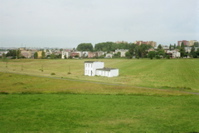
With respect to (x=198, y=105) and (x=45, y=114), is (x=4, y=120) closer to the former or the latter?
(x=45, y=114)

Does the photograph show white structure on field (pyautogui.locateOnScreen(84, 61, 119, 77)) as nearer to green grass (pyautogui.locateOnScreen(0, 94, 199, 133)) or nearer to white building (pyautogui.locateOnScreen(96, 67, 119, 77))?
white building (pyautogui.locateOnScreen(96, 67, 119, 77))

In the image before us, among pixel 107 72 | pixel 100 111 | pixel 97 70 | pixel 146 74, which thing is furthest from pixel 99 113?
pixel 146 74

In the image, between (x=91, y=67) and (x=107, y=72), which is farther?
(x=91, y=67)

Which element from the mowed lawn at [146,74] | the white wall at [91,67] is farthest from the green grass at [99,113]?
the white wall at [91,67]

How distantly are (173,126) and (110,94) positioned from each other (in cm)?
1837

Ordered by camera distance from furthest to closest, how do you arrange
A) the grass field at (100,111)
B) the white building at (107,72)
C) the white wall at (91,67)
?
the white wall at (91,67), the white building at (107,72), the grass field at (100,111)

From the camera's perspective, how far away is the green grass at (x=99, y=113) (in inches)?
895

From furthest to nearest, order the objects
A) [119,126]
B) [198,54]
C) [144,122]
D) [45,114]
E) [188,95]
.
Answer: [198,54]
[188,95]
[45,114]
[144,122]
[119,126]

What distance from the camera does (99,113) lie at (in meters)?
28.2

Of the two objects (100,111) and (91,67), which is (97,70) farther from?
(100,111)

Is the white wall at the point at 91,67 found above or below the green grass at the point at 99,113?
above

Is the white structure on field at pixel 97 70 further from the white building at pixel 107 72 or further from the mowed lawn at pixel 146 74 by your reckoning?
the mowed lawn at pixel 146 74

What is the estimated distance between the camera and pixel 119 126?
76.1 feet

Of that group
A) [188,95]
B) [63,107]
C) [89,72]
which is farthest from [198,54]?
[63,107]
